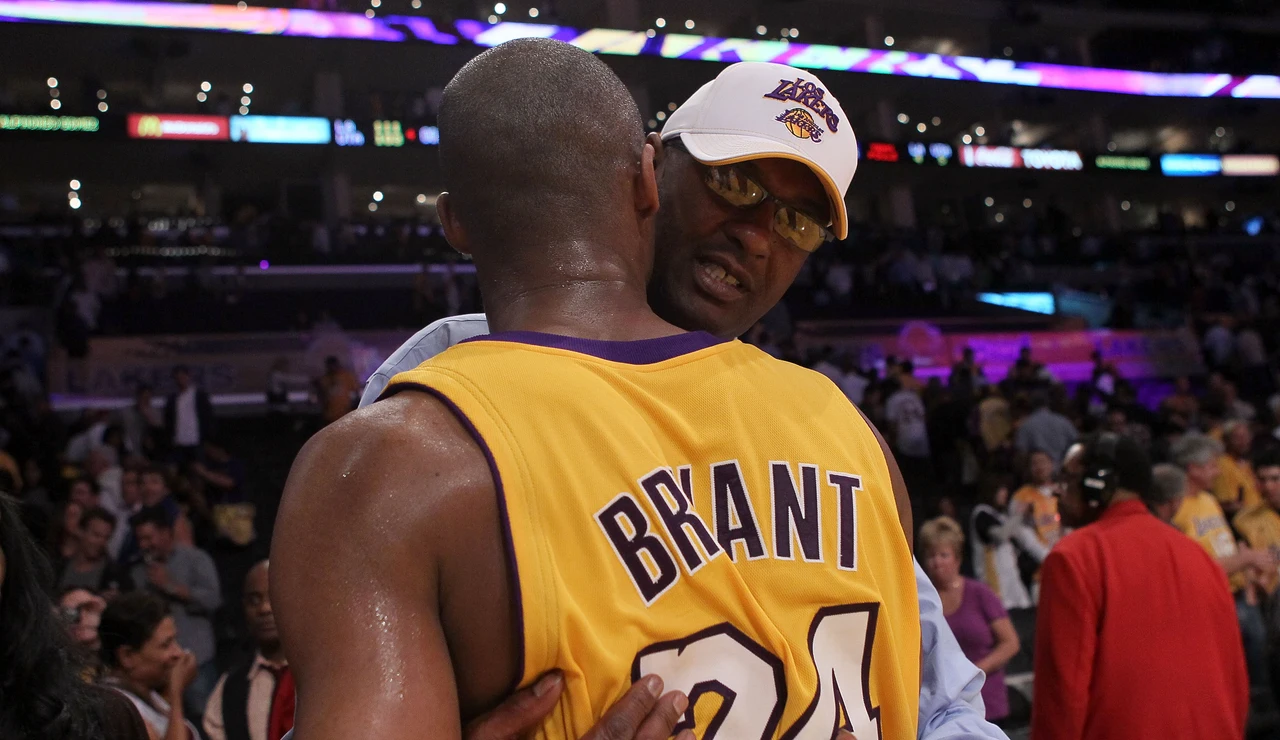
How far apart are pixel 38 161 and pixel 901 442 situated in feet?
63.8

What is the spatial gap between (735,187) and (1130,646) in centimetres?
244

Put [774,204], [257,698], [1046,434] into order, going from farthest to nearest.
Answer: [1046,434] < [257,698] < [774,204]

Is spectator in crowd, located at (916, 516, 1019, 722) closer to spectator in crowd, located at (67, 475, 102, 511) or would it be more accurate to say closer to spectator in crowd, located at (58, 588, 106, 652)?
spectator in crowd, located at (58, 588, 106, 652)

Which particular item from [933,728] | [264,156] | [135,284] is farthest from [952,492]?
[264,156]

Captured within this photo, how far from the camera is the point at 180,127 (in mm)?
20516

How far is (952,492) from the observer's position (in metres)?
8.76

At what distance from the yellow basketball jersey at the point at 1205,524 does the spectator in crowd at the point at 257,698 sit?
4485 mm

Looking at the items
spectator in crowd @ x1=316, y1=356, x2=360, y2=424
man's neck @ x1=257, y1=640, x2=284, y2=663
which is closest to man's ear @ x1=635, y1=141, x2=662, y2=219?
man's neck @ x1=257, y1=640, x2=284, y2=663

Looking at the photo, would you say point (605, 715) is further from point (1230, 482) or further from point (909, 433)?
point (909, 433)

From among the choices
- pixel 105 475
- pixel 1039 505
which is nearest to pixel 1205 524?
pixel 1039 505

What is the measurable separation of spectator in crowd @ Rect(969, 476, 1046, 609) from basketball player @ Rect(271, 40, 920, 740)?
17.9 ft

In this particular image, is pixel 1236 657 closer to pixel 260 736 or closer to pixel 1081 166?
pixel 260 736

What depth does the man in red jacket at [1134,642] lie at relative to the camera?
335 centimetres

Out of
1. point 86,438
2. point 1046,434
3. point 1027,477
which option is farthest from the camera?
point 1046,434
